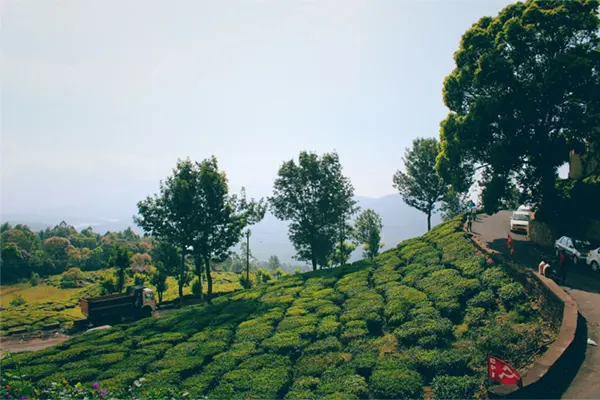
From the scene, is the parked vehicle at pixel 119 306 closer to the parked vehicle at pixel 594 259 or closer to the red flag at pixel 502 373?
the red flag at pixel 502 373

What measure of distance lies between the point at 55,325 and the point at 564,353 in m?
41.4

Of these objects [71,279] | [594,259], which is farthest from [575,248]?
[71,279]

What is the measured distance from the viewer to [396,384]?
12633mm

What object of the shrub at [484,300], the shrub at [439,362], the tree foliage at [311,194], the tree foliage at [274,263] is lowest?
the tree foliage at [274,263]

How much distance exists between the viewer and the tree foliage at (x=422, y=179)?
45000mm

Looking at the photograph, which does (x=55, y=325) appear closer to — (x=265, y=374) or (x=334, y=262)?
(x=265, y=374)

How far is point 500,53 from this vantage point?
23531 millimetres

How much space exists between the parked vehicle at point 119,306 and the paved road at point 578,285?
91.8 feet

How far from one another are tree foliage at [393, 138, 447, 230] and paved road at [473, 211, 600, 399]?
9.00 meters

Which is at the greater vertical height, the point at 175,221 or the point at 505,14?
the point at 505,14

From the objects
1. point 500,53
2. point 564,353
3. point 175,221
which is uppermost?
point 500,53

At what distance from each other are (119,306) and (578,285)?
31912 mm

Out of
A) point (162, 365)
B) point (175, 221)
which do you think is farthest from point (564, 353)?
point (175, 221)

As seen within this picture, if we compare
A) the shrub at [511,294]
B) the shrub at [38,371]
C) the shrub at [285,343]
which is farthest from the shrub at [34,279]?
the shrub at [511,294]
